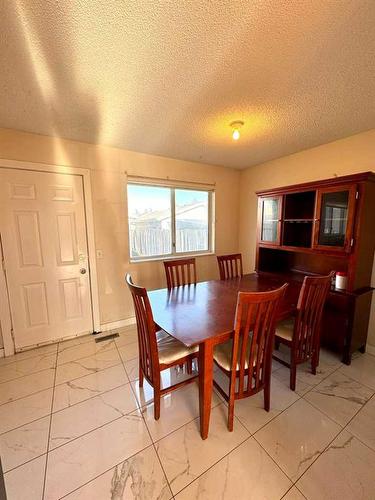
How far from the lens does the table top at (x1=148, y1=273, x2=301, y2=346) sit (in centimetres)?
136

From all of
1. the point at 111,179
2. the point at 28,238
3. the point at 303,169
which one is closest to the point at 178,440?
the point at 28,238

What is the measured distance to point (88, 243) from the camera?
2604 millimetres

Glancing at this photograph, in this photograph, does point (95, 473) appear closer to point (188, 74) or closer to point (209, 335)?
point (209, 335)

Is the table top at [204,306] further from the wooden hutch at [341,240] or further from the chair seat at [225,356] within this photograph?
the wooden hutch at [341,240]

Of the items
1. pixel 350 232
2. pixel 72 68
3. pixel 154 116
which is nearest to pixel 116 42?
pixel 72 68

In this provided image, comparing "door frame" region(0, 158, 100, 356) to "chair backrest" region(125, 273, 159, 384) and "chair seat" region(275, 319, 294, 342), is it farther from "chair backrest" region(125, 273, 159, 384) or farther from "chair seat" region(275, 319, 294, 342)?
"chair seat" region(275, 319, 294, 342)

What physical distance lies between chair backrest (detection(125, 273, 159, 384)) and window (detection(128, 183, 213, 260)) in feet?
5.27

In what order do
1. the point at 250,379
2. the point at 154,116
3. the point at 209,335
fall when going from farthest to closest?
the point at 154,116 < the point at 250,379 < the point at 209,335

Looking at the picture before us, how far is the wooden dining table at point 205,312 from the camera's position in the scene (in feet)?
4.33

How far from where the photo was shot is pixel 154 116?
188 centimetres

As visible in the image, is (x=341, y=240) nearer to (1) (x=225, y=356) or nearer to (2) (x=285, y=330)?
(2) (x=285, y=330)

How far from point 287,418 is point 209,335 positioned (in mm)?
945

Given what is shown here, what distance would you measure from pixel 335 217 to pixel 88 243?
2788 millimetres

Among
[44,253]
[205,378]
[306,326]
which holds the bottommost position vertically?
[205,378]
